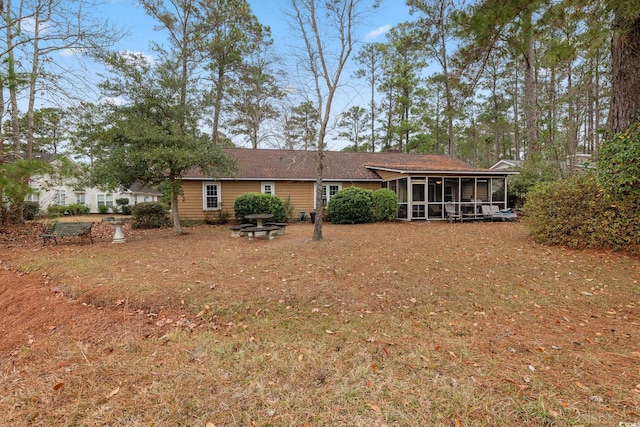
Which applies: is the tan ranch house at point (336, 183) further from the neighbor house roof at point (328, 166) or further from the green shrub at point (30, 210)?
the green shrub at point (30, 210)

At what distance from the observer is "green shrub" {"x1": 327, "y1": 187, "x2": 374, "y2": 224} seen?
13934mm

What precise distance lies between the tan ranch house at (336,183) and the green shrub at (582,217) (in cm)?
716

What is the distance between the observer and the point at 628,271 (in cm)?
536

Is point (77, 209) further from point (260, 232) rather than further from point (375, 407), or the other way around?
point (375, 407)

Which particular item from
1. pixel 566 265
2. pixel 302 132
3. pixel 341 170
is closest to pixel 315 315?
pixel 566 265

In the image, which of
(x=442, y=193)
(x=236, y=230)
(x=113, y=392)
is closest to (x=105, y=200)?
(x=236, y=230)

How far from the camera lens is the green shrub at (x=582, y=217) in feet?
21.1

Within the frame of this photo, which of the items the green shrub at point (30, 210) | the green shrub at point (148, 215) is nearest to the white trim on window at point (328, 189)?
the green shrub at point (148, 215)

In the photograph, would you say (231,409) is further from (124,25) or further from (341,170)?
(341,170)

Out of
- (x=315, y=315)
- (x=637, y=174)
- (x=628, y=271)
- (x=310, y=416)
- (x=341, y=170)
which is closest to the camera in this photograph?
(x=310, y=416)

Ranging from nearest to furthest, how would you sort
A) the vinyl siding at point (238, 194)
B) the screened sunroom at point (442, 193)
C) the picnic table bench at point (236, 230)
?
the picnic table bench at point (236, 230) → the vinyl siding at point (238, 194) → the screened sunroom at point (442, 193)

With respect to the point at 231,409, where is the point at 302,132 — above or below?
above

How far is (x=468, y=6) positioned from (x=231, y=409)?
24.9 ft

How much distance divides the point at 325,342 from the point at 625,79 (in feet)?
29.4
